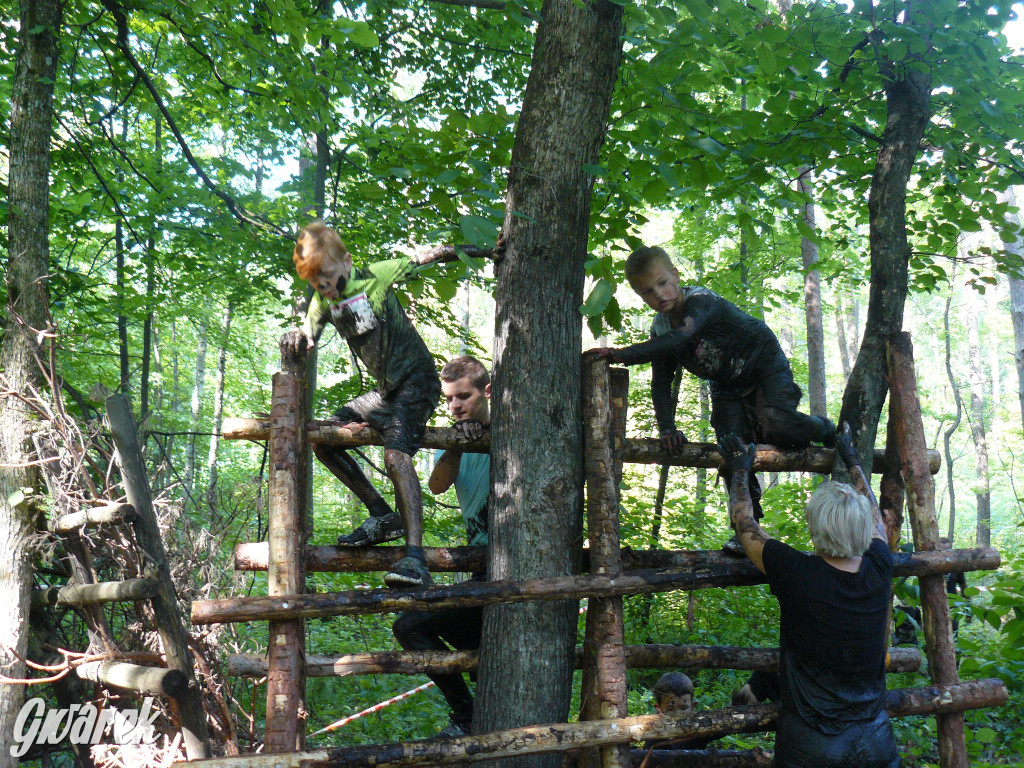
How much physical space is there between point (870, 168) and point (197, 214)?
655cm

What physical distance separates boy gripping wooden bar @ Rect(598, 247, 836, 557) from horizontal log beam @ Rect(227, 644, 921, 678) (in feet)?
2.01

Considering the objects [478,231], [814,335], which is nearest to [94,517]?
[478,231]

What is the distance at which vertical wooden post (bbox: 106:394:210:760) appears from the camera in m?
3.63

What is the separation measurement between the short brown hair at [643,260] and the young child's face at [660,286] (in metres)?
0.02

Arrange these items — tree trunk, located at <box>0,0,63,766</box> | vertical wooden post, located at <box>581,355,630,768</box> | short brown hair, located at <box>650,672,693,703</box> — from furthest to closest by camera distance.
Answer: tree trunk, located at <box>0,0,63,766</box> → short brown hair, located at <box>650,672,693,703</box> → vertical wooden post, located at <box>581,355,630,768</box>

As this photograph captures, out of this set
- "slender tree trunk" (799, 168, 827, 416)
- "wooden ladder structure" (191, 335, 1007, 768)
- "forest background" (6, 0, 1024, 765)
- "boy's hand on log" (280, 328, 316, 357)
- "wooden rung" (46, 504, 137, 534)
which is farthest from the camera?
"slender tree trunk" (799, 168, 827, 416)

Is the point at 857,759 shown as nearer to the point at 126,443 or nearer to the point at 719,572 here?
the point at 719,572

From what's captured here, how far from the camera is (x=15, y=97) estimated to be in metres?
5.11

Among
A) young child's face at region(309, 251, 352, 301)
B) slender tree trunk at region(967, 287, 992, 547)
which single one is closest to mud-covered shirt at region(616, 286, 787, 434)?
young child's face at region(309, 251, 352, 301)

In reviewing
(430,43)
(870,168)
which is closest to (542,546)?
(870,168)

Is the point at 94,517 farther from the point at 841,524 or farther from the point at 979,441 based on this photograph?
the point at 979,441

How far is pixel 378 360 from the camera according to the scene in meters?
3.74

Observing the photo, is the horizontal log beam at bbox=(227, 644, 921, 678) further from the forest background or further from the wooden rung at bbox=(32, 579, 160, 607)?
the wooden rung at bbox=(32, 579, 160, 607)

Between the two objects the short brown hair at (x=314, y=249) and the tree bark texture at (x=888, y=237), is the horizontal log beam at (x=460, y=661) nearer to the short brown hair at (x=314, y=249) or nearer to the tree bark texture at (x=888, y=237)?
the tree bark texture at (x=888, y=237)
